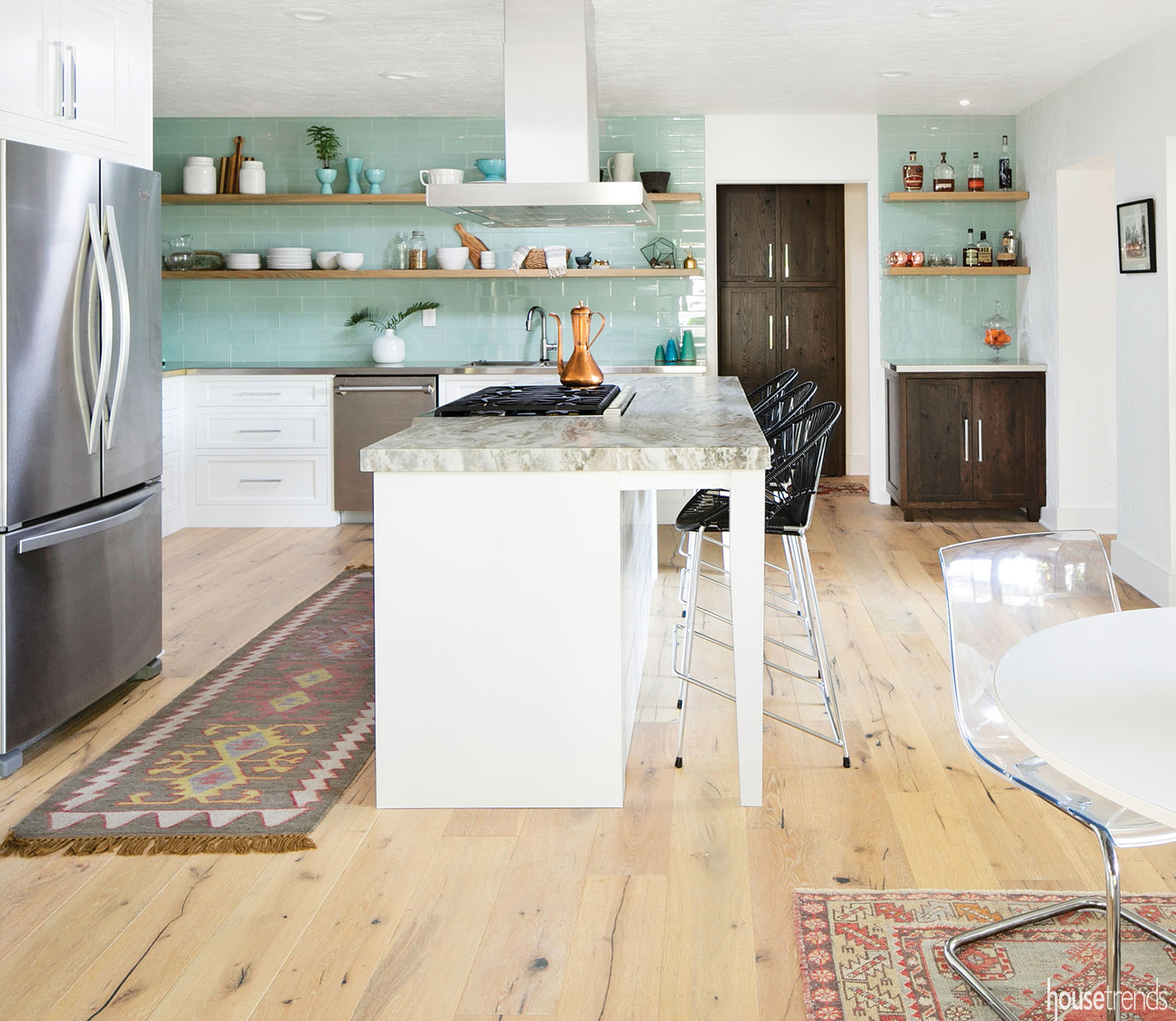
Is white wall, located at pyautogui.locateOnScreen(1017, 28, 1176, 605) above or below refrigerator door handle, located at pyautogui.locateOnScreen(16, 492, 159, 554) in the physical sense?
above

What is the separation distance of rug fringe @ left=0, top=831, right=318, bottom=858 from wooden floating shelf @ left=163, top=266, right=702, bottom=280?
189 inches

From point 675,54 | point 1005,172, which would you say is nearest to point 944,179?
point 1005,172

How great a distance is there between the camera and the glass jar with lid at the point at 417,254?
7051 mm

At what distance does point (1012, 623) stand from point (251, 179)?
20.2 feet

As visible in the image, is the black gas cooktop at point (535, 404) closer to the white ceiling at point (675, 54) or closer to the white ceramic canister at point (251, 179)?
the white ceiling at point (675, 54)

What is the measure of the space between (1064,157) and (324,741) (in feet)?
16.9

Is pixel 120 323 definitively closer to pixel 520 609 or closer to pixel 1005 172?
pixel 520 609

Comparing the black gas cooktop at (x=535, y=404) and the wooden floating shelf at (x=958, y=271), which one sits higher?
the wooden floating shelf at (x=958, y=271)

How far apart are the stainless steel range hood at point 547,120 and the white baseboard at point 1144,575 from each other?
2.77 meters

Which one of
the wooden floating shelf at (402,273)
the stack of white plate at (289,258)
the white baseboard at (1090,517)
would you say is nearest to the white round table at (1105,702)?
the white baseboard at (1090,517)

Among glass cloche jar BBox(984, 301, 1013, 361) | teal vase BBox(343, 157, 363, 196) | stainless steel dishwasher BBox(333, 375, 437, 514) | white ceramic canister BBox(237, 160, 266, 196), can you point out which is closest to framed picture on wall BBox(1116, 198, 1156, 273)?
glass cloche jar BBox(984, 301, 1013, 361)

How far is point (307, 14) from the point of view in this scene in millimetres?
4648

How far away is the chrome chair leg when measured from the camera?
1.73 meters

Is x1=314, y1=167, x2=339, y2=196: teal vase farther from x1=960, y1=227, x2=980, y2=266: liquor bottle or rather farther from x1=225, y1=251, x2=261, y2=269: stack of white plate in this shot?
x1=960, y1=227, x2=980, y2=266: liquor bottle
